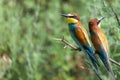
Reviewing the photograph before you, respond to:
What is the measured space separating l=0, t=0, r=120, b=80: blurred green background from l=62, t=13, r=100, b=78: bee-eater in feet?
5.69

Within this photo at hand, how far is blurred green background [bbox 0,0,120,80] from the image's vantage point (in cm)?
642

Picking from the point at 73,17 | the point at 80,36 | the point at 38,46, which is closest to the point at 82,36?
the point at 80,36

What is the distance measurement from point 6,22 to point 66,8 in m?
1.36

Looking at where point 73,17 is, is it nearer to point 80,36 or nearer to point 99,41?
point 80,36

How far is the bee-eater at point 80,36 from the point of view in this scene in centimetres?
395

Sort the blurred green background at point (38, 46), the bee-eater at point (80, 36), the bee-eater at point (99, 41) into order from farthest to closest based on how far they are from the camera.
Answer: the blurred green background at point (38, 46) → the bee-eater at point (80, 36) → the bee-eater at point (99, 41)

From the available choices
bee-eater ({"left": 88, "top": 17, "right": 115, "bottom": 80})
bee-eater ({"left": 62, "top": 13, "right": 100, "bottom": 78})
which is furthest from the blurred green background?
bee-eater ({"left": 88, "top": 17, "right": 115, "bottom": 80})

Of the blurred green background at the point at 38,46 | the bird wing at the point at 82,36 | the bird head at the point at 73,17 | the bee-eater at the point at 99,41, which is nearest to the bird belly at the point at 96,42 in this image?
the bee-eater at the point at 99,41

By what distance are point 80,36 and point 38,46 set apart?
2987mm

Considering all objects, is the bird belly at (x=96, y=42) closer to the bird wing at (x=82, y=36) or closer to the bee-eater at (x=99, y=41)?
the bee-eater at (x=99, y=41)

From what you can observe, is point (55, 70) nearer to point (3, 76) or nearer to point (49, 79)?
point (49, 79)

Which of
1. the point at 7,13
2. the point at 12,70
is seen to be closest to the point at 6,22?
the point at 7,13

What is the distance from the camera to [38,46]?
7.00 m

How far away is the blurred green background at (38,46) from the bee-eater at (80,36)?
5.69 ft
